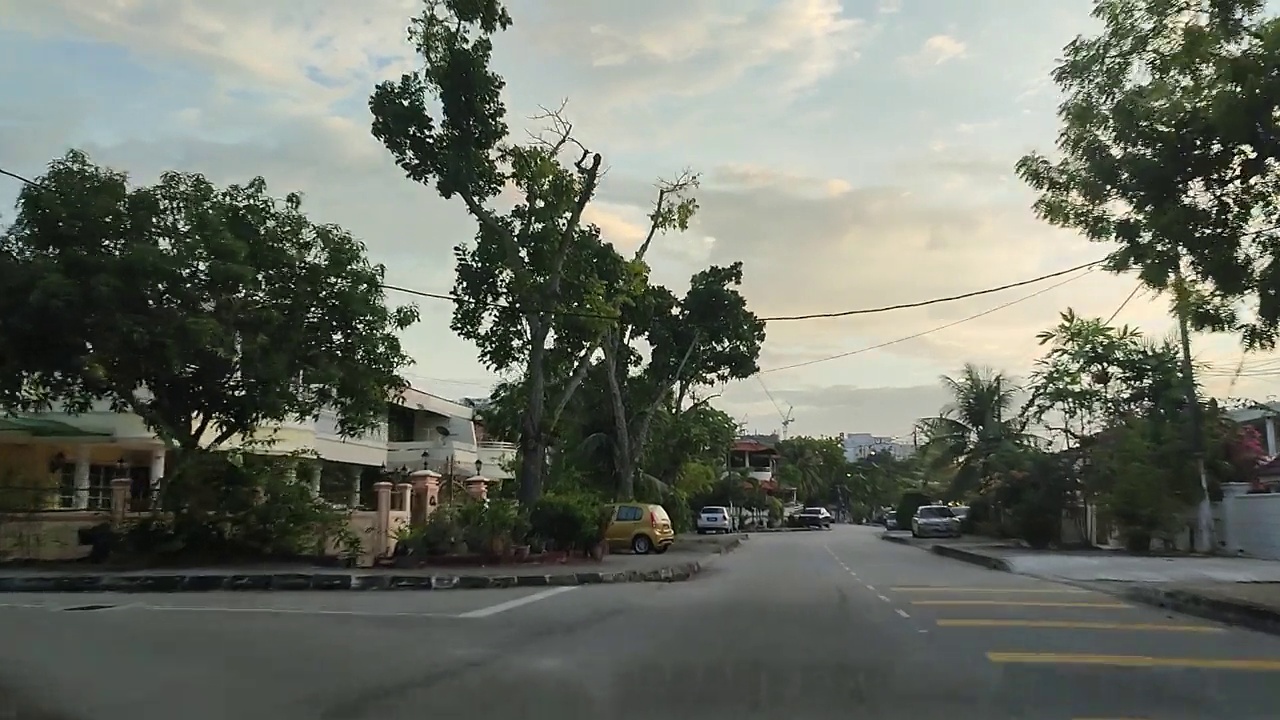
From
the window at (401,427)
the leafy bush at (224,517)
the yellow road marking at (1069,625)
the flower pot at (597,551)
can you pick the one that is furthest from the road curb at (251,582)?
the window at (401,427)

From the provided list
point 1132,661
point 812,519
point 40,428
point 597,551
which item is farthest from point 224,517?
point 812,519

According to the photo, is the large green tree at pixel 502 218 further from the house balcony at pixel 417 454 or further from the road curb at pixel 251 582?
the house balcony at pixel 417 454

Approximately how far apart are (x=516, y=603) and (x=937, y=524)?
121 feet

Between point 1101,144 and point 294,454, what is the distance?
699 inches

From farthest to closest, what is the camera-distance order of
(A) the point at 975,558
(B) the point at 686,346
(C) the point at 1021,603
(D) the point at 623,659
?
1. (B) the point at 686,346
2. (A) the point at 975,558
3. (C) the point at 1021,603
4. (D) the point at 623,659

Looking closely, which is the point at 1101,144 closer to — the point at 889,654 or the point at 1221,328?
the point at 1221,328

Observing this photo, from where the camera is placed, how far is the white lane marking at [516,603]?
51.7ft

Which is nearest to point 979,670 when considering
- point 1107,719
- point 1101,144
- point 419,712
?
point 1107,719

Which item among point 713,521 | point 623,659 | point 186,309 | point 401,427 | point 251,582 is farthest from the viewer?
point 713,521

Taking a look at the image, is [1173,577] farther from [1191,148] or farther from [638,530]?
[638,530]

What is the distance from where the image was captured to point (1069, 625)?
14.5 metres

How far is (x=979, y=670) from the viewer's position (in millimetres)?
10562

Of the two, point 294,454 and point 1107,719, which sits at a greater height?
point 294,454

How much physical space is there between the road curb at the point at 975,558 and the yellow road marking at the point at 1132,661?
52.7 ft
